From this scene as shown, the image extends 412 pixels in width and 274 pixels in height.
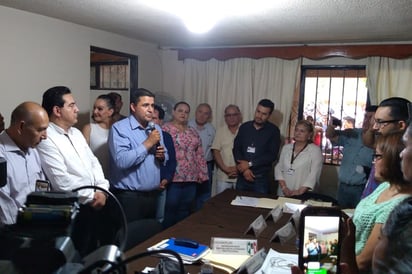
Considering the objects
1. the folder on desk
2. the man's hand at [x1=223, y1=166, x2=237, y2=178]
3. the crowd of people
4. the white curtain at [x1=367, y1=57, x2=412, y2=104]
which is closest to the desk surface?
the folder on desk

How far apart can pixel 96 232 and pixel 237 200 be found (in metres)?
1.04

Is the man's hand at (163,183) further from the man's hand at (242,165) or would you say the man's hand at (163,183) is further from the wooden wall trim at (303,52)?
the wooden wall trim at (303,52)

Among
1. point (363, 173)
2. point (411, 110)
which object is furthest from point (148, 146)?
point (363, 173)

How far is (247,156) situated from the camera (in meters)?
3.51

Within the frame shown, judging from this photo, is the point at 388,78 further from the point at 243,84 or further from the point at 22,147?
the point at 22,147

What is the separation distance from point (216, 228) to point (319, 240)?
947mm

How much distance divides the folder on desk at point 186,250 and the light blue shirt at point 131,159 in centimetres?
95

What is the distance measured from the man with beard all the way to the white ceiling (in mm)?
794

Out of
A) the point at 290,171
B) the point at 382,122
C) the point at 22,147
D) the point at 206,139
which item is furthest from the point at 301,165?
the point at 22,147

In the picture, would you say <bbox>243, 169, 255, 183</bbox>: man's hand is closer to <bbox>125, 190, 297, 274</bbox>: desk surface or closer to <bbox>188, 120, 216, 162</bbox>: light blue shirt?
<bbox>188, 120, 216, 162</bbox>: light blue shirt

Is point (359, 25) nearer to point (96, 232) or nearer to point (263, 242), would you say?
point (263, 242)

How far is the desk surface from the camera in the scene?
1.62 meters

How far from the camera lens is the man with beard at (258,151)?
3.47 m

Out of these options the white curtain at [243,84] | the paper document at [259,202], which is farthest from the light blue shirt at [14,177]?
the white curtain at [243,84]
